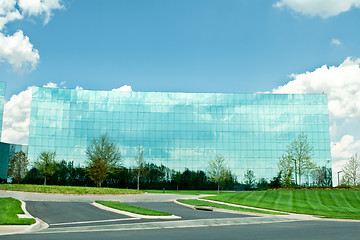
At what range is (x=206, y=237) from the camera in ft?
38.9

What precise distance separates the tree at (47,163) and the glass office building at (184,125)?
364 cm

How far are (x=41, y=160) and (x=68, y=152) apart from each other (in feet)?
16.0

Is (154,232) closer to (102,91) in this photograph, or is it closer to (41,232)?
(41,232)

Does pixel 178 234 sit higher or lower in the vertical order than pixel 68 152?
lower

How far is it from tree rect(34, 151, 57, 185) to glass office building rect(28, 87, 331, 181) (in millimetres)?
3643

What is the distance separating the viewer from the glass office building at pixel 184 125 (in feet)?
211

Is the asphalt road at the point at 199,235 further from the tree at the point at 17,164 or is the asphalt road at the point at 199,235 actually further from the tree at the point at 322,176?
the tree at the point at 322,176

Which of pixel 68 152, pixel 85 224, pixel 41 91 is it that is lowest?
→ pixel 85 224

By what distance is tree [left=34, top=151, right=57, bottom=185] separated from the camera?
57.0 m

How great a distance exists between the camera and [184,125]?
65.9 metres

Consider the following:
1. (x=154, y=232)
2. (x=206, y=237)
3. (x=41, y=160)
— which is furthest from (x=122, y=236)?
(x=41, y=160)

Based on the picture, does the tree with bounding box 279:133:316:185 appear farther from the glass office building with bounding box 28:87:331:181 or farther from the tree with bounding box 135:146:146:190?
the tree with bounding box 135:146:146:190

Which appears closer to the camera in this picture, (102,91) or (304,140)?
(304,140)

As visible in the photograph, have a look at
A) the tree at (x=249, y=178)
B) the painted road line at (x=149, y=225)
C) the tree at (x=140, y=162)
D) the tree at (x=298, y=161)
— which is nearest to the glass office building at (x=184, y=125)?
the tree at (x=249, y=178)
